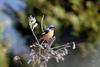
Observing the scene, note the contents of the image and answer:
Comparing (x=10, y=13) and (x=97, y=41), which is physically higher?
(x=10, y=13)

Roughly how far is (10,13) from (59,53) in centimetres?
169

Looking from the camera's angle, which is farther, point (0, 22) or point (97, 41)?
point (97, 41)

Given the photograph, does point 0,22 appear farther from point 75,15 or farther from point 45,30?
point 45,30

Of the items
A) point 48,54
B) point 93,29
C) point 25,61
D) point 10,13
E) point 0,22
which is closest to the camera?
point 48,54

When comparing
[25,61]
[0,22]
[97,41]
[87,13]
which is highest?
[25,61]

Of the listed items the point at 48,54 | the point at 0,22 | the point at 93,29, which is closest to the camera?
the point at 48,54

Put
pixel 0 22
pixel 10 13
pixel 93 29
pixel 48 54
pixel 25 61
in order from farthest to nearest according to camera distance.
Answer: pixel 93 29 < pixel 10 13 < pixel 0 22 < pixel 25 61 < pixel 48 54

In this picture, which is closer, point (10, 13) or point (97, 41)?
point (10, 13)

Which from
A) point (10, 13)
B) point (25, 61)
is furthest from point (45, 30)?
point (10, 13)

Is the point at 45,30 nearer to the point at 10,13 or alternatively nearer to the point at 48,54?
the point at 48,54

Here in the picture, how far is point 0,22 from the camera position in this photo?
7.53 feet

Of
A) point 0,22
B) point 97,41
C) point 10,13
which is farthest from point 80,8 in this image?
point 0,22

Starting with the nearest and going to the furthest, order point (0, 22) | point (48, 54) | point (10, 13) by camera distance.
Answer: point (48, 54) < point (0, 22) < point (10, 13)

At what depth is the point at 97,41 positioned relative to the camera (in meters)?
3.03
